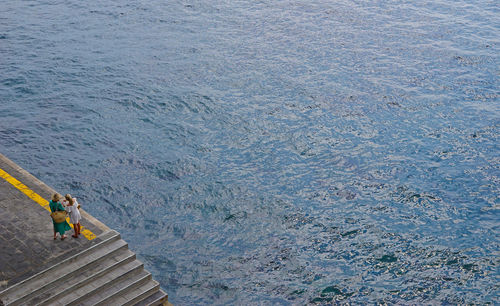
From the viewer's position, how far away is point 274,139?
31.4 m

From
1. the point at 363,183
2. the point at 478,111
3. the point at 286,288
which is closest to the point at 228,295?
the point at 286,288

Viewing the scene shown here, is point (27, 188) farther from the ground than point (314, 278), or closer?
farther from the ground

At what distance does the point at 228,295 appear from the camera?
21.2 m

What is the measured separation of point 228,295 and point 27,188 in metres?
9.35

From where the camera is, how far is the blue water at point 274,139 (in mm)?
22938

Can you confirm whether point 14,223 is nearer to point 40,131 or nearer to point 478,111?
point 40,131

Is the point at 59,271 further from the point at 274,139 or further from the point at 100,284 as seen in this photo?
the point at 274,139

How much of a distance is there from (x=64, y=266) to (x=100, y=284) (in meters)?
1.36

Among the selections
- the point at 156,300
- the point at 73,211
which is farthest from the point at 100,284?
the point at 73,211

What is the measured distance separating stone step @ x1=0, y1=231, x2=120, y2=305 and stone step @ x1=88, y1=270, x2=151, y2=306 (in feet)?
3.71

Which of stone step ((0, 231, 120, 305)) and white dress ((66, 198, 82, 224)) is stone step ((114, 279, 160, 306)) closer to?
stone step ((0, 231, 120, 305))

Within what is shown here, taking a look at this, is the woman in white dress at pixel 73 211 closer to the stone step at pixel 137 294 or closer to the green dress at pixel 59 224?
the green dress at pixel 59 224

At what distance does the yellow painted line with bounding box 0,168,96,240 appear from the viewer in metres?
19.6

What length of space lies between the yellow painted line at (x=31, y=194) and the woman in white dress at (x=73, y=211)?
49cm
